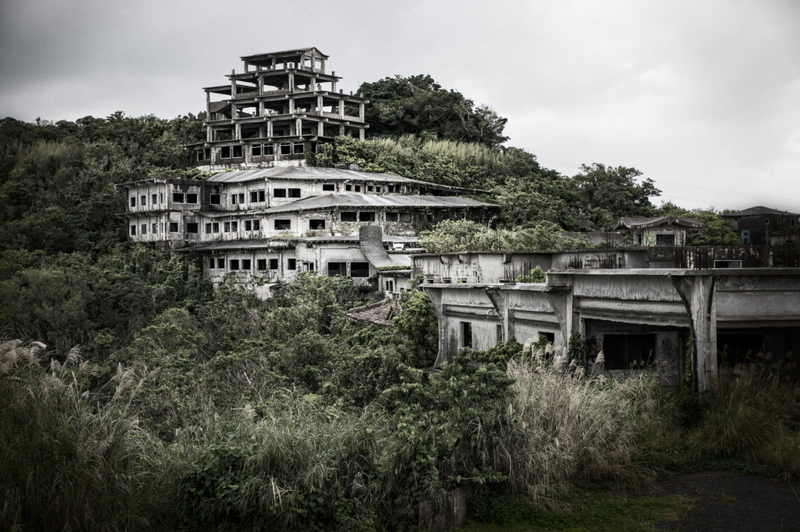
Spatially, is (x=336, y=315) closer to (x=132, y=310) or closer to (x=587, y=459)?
(x=132, y=310)

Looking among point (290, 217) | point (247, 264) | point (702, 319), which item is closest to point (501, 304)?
point (702, 319)

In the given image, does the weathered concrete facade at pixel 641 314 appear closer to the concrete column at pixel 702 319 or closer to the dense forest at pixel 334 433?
the concrete column at pixel 702 319

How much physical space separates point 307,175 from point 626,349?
3247 cm

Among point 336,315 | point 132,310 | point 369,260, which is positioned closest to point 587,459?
point 336,315

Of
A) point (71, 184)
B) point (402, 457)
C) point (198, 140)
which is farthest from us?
point (198, 140)

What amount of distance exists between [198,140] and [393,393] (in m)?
53.8

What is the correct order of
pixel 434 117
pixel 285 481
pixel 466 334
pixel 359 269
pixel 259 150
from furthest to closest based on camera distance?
pixel 434 117, pixel 259 150, pixel 359 269, pixel 466 334, pixel 285 481

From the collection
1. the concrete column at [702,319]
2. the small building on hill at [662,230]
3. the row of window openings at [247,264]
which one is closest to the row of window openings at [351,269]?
the row of window openings at [247,264]

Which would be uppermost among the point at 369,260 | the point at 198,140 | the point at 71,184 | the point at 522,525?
the point at 198,140

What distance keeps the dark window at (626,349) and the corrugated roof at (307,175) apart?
31.0 meters

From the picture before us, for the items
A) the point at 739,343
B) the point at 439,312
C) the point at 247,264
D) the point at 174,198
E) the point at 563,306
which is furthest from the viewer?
the point at 174,198

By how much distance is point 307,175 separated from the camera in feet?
148

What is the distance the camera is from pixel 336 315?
2864 cm

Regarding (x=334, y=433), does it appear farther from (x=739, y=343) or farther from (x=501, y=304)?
(x=739, y=343)
